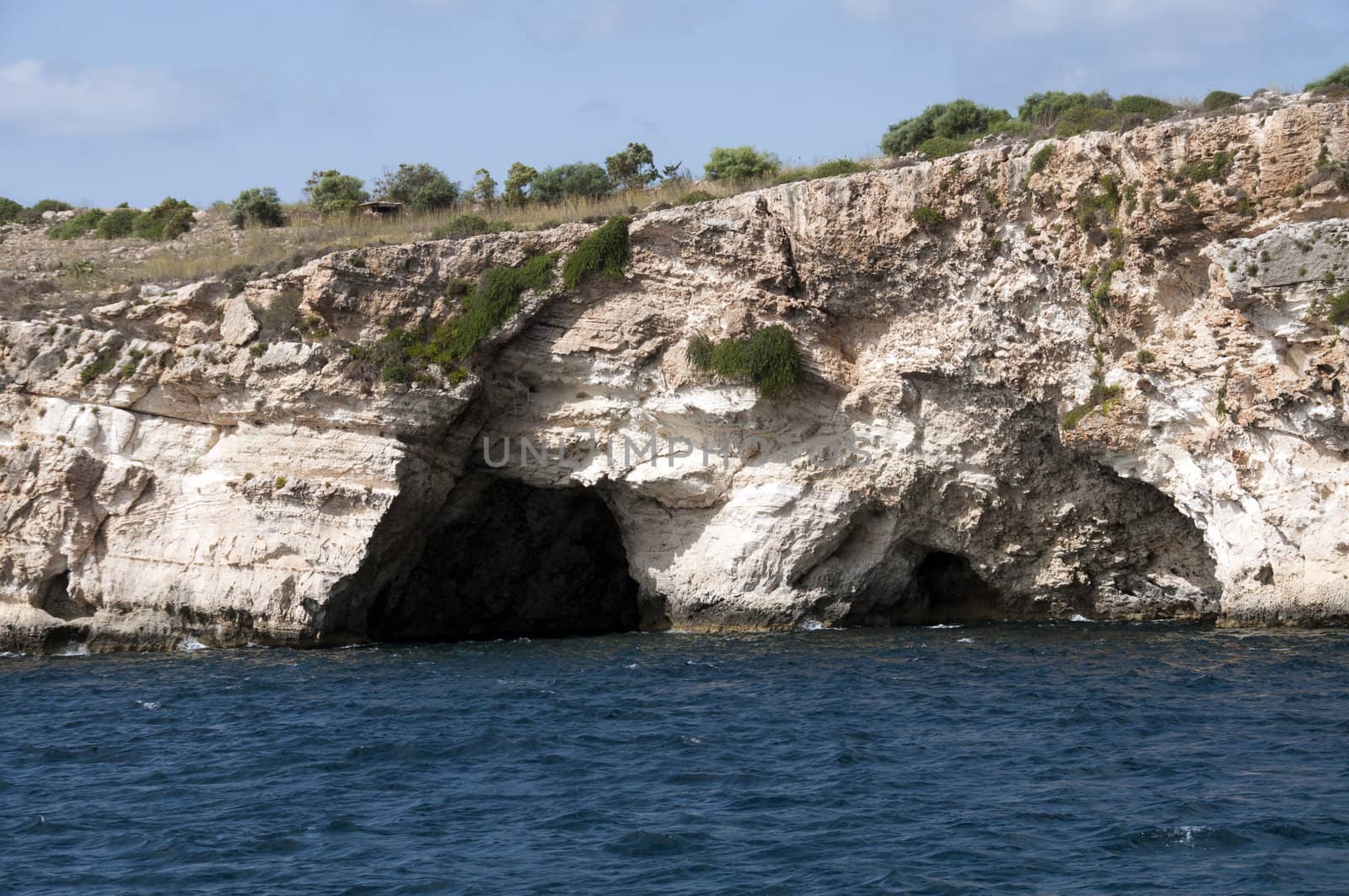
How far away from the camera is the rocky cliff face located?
23.1 m

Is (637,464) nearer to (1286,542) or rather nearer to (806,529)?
(806,529)

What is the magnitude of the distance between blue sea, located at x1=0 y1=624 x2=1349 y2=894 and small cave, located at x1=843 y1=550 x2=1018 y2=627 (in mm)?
3522

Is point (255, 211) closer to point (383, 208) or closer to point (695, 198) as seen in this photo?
point (383, 208)

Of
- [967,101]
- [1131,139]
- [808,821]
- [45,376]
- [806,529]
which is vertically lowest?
[808,821]

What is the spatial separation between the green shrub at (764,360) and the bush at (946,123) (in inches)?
476

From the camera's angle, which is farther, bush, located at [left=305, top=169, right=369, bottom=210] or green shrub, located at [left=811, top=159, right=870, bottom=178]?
bush, located at [left=305, top=169, right=369, bottom=210]

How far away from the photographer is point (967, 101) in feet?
118

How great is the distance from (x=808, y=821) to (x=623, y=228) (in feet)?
49.7

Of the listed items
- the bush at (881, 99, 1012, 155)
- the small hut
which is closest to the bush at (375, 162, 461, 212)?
the small hut

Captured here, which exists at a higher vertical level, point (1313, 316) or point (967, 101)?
point (967, 101)

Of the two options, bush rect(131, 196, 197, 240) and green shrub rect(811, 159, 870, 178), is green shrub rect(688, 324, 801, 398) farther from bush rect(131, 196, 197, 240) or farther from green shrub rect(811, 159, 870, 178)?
bush rect(131, 196, 197, 240)

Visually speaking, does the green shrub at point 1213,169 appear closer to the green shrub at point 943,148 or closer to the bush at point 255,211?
the green shrub at point 943,148

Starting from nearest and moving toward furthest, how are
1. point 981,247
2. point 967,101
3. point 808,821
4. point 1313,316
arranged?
point 808,821 < point 1313,316 < point 981,247 < point 967,101

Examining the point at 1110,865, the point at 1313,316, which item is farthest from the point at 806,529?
the point at 1110,865
